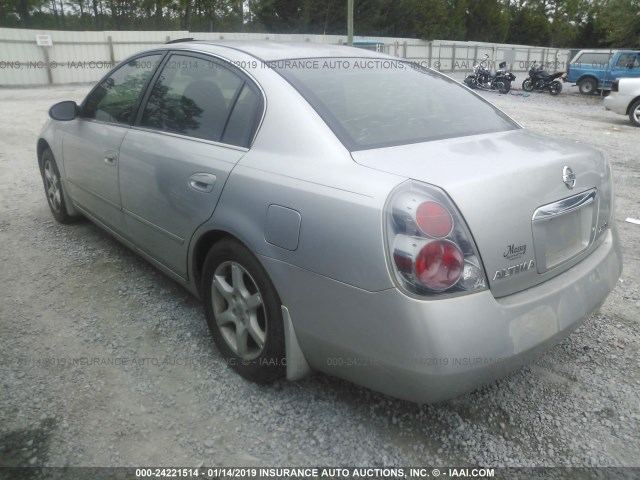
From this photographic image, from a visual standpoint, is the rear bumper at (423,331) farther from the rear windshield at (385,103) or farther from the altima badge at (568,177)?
the rear windshield at (385,103)

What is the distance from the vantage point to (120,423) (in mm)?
2318

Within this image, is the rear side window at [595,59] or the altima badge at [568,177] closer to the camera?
the altima badge at [568,177]

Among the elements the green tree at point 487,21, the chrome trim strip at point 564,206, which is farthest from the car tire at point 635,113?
the green tree at point 487,21

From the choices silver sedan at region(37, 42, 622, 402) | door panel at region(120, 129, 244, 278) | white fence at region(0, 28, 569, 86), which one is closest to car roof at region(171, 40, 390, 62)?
silver sedan at region(37, 42, 622, 402)

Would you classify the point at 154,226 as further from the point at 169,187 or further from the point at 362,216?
the point at 362,216

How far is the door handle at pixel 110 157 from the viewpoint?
Result: 11.0 feet

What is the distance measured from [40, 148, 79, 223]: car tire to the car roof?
197 centimetres

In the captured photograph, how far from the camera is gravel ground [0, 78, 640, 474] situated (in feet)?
7.06

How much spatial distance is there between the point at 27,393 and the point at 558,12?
64976 millimetres

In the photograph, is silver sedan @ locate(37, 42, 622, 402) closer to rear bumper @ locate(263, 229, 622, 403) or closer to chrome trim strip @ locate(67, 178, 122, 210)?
rear bumper @ locate(263, 229, 622, 403)

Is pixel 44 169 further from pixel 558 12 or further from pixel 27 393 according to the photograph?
pixel 558 12

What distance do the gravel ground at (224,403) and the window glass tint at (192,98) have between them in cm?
114

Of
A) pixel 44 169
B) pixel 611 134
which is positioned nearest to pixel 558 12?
pixel 611 134

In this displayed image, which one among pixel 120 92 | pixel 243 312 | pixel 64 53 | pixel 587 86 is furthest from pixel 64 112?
pixel 587 86
